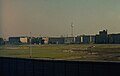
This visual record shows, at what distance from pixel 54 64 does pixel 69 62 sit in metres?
0.86

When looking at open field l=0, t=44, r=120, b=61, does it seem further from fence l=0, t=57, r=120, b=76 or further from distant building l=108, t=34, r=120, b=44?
fence l=0, t=57, r=120, b=76

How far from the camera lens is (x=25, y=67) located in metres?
13.8

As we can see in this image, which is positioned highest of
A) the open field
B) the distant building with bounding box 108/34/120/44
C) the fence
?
the distant building with bounding box 108/34/120/44

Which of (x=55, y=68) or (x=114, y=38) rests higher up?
(x=114, y=38)

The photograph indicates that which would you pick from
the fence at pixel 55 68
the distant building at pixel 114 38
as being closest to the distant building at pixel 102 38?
the distant building at pixel 114 38

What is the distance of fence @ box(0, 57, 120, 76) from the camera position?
10.2m

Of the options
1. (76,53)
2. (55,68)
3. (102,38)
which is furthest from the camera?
(76,53)

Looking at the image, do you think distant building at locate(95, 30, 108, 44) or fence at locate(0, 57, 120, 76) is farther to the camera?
distant building at locate(95, 30, 108, 44)

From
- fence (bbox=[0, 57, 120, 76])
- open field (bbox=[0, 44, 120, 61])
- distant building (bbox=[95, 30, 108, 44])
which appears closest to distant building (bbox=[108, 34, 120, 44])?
distant building (bbox=[95, 30, 108, 44])

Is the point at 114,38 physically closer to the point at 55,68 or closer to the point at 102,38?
the point at 102,38

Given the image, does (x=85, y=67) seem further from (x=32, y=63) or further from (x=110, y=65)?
(x=32, y=63)

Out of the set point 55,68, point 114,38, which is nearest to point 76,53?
point 114,38

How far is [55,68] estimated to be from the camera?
1198 centimetres

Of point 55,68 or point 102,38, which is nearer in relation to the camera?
point 55,68
